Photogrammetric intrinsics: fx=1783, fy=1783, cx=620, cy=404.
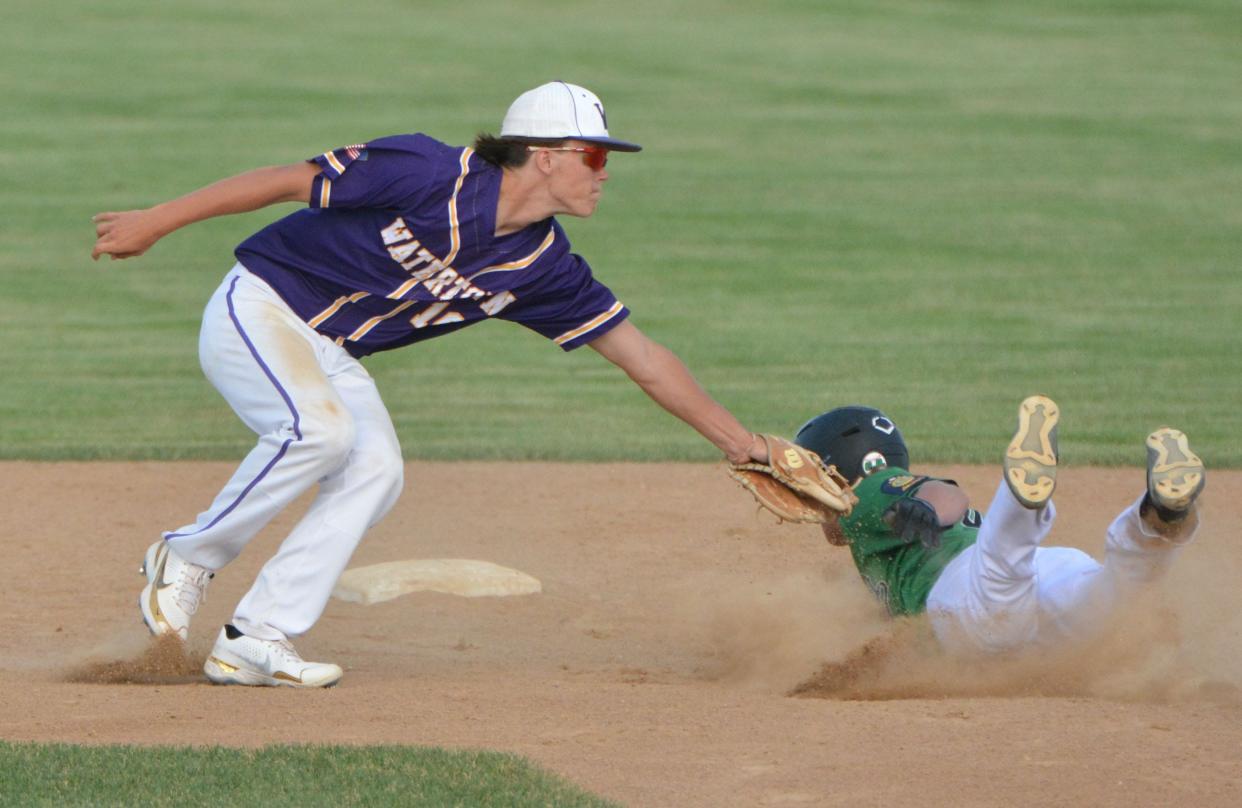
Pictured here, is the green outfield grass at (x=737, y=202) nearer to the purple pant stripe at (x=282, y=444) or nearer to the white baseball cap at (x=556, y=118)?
the purple pant stripe at (x=282, y=444)

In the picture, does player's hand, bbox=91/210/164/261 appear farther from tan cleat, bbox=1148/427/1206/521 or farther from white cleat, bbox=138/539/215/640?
tan cleat, bbox=1148/427/1206/521

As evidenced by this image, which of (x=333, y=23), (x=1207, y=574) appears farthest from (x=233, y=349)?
(x=333, y=23)

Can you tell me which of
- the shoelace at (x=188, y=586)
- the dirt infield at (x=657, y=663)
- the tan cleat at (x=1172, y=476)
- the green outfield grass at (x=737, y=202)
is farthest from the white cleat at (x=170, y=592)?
the green outfield grass at (x=737, y=202)

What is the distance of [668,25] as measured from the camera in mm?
26016

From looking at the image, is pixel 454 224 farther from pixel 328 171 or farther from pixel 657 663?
pixel 657 663

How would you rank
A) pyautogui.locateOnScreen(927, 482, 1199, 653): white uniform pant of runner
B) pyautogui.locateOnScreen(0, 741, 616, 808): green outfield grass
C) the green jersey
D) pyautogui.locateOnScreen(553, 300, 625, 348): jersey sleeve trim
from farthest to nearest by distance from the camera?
pyautogui.locateOnScreen(553, 300, 625, 348): jersey sleeve trim
the green jersey
pyautogui.locateOnScreen(927, 482, 1199, 653): white uniform pant of runner
pyautogui.locateOnScreen(0, 741, 616, 808): green outfield grass

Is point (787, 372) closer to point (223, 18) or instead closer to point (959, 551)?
point (959, 551)

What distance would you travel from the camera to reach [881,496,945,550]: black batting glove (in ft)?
16.9

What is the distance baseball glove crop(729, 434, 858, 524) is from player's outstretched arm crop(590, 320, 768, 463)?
5cm

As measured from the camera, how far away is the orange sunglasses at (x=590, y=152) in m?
5.43

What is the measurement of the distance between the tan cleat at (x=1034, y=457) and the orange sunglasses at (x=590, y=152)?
1488mm

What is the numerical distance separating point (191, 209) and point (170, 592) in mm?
1203

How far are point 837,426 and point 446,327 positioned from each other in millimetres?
1348

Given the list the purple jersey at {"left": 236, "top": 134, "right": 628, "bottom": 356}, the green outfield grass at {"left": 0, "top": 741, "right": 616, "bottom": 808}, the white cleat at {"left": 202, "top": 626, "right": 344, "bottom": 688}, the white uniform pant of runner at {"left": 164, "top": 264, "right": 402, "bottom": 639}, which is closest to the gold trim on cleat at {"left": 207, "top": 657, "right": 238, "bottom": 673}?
the white cleat at {"left": 202, "top": 626, "right": 344, "bottom": 688}
